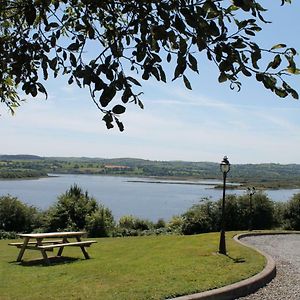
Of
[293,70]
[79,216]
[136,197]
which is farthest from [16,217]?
[136,197]

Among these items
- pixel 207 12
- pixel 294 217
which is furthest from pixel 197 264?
pixel 294 217

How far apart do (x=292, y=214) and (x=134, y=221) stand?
856 cm

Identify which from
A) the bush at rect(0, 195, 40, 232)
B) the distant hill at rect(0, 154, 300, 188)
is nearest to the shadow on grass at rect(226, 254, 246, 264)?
the bush at rect(0, 195, 40, 232)

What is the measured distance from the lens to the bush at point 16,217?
27.1 metres

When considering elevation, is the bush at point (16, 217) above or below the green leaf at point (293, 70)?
below

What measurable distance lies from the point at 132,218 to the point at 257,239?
11.4 meters

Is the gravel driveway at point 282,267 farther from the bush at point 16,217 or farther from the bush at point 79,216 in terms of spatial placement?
the bush at point 16,217

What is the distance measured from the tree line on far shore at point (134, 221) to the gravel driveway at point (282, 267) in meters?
6.19

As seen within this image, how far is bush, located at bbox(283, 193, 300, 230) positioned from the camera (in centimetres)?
2519

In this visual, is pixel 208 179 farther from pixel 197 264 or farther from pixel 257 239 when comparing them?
pixel 197 264

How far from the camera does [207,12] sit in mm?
2342

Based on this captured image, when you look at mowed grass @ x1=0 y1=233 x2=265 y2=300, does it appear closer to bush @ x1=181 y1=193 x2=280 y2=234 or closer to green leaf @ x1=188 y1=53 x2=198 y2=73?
green leaf @ x1=188 y1=53 x2=198 y2=73

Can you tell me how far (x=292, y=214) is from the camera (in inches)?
1014

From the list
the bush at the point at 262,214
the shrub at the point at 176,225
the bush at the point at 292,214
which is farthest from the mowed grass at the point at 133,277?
the bush at the point at 292,214
